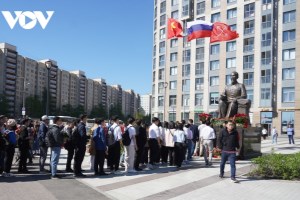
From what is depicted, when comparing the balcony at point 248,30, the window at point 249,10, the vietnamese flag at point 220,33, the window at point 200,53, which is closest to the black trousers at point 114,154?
the vietnamese flag at point 220,33

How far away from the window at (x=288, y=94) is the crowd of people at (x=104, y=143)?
43908 millimetres

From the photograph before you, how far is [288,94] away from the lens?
55.9 m

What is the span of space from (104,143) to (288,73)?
4898cm

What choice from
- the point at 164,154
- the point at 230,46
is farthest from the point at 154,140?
the point at 230,46

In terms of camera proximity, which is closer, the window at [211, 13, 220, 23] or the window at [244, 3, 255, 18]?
the window at [244, 3, 255, 18]

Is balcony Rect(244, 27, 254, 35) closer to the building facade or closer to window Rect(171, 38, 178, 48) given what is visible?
window Rect(171, 38, 178, 48)

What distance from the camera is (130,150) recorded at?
12750 millimetres

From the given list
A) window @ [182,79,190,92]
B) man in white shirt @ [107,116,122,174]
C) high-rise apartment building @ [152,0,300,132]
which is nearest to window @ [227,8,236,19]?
high-rise apartment building @ [152,0,300,132]

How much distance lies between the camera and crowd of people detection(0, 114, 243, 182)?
450 inches

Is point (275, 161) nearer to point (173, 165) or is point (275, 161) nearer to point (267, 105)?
point (173, 165)

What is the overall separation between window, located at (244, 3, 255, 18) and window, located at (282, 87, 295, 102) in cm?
1306

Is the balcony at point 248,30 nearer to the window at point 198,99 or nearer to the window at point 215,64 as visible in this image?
the window at point 215,64

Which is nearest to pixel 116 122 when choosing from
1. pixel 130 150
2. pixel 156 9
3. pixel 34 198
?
pixel 130 150

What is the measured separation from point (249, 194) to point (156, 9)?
7018 cm
